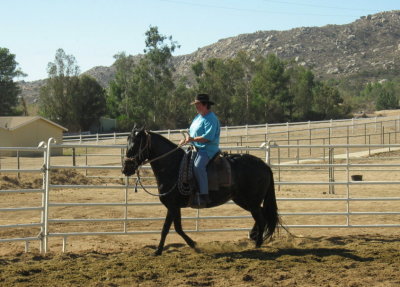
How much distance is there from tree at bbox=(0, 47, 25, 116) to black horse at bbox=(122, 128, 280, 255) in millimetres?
55760

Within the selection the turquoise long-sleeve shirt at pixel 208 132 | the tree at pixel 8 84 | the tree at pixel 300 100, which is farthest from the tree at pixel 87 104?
the turquoise long-sleeve shirt at pixel 208 132

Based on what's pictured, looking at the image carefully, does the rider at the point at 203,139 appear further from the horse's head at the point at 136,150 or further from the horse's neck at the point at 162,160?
the horse's head at the point at 136,150

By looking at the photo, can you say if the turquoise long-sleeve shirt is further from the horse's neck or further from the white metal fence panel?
the white metal fence panel

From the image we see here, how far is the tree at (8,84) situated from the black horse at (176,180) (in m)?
55.8

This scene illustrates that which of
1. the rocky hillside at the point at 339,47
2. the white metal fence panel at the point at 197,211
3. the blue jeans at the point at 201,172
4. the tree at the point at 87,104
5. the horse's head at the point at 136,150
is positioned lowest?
the white metal fence panel at the point at 197,211

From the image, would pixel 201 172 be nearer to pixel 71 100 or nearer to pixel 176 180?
pixel 176 180

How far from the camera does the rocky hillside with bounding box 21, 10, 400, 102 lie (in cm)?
15262

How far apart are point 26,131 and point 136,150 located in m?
31.4

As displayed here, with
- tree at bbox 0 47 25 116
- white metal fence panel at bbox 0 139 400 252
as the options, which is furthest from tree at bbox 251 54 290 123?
white metal fence panel at bbox 0 139 400 252

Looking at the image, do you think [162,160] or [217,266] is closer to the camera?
[217,266]

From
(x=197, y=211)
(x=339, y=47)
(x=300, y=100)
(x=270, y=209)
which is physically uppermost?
(x=339, y=47)

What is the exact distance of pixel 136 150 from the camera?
7.76 m

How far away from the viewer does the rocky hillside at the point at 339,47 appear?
152625mm

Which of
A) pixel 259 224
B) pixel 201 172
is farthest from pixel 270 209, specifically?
pixel 201 172
